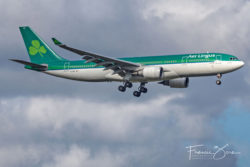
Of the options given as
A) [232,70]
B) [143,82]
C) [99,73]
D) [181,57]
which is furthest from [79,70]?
[232,70]

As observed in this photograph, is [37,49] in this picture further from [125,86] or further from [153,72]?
[153,72]

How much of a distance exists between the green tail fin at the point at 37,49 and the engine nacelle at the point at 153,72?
14.0 metres

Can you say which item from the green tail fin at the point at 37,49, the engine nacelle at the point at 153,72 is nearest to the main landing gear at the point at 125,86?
the engine nacelle at the point at 153,72

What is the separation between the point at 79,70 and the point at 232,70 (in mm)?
19279

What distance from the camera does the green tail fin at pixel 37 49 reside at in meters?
80.9

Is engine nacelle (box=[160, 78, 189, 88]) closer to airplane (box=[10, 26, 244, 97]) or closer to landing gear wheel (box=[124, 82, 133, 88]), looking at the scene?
airplane (box=[10, 26, 244, 97])

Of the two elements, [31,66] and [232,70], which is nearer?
[232,70]

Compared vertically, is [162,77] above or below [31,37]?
below

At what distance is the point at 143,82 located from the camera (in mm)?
77625

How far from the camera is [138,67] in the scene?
72.6m

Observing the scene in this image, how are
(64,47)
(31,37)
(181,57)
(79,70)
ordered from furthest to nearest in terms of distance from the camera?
(31,37) < (79,70) < (181,57) < (64,47)

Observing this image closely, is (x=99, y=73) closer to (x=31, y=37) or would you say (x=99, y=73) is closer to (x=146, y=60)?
(x=146, y=60)

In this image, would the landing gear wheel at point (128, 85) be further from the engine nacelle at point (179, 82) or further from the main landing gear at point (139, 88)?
the engine nacelle at point (179, 82)

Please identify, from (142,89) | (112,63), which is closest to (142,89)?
(142,89)
